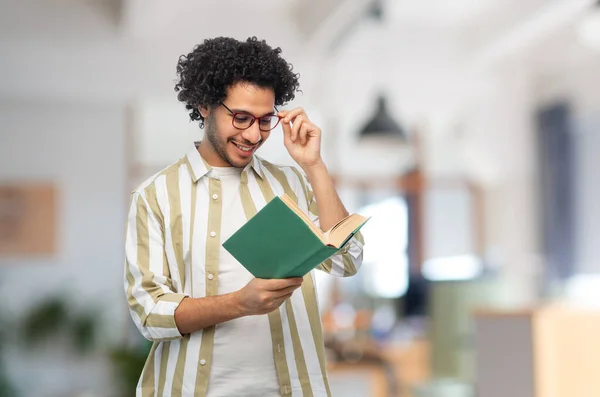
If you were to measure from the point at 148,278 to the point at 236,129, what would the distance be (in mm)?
232

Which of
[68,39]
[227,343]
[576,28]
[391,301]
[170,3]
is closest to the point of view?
[227,343]

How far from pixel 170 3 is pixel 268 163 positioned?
3.21 m

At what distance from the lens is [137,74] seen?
6234 mm

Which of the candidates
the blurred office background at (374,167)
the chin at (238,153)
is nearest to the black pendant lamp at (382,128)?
the blurred office background at (374,167)

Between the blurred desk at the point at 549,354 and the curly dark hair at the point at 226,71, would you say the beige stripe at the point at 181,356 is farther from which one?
the blurred desk at the point at 549,354

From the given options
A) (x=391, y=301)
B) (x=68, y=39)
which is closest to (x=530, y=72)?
(x=391, y=301)

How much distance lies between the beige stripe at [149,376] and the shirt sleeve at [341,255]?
0.27 metres

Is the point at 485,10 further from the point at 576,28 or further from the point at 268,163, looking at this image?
the point at 268,163

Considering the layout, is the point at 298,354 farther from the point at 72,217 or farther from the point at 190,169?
the point at 72,217

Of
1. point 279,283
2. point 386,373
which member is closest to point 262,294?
point 279,283

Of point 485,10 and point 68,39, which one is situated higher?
point 485,10

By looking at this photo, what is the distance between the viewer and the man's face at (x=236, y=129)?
113 centimetres

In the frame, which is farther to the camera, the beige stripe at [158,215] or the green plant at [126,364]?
the green plant at [126,364]

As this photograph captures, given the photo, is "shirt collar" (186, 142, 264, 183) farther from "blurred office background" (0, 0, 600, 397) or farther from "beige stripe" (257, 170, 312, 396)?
"blurred office background" (0, 0, 600, 397)
